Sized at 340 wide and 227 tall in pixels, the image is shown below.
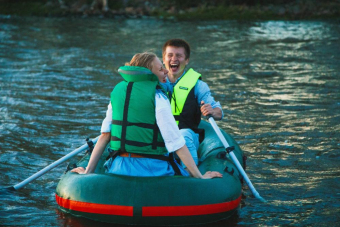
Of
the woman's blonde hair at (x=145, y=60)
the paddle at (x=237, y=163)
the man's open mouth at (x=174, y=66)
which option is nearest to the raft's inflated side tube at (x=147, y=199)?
the paddle at (x=237, y=163)

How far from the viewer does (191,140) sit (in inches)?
189

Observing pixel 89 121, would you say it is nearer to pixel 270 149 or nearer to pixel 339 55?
pixel 270 149

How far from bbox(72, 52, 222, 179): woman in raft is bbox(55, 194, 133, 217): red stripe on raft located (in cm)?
30

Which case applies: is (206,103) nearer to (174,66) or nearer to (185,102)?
(185,102)

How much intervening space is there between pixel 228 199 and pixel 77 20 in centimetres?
1772

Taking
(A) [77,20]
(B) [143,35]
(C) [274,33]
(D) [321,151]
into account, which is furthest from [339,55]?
(A) [77,20]

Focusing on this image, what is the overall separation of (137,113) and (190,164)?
0.55 meters

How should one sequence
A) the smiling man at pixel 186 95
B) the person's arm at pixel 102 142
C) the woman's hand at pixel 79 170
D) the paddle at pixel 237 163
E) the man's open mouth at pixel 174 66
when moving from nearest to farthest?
the person's arm at pixel 102 142 → the woman's hand at pixel 79 170 → the paddle at pixel 237 163 → the smiling man at pixel 186 95 → the man's open mouth at pixel 174 66

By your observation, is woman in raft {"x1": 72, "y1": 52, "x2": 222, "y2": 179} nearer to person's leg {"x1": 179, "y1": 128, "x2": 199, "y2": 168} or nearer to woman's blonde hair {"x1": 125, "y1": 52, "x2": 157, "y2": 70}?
woman's blonde hair {"x1": 125, "y1": 52, "x2": 157, "y2": 70}

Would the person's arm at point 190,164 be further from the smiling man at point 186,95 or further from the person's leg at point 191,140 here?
the smiling man at point 186,95

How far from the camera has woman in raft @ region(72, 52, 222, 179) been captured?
3.91m

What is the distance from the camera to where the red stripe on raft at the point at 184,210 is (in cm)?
386

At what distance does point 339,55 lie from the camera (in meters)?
12.8

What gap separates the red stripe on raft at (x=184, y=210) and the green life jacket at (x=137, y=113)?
1.37 feet
